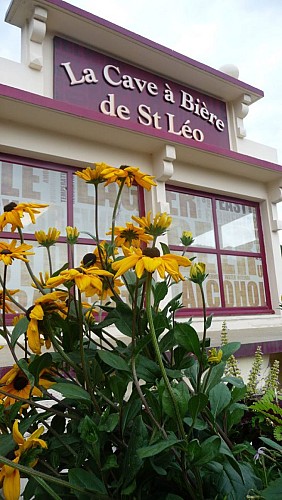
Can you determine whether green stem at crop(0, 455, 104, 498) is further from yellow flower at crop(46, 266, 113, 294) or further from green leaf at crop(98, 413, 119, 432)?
yellow flower at crop(46, 266, 113, 294)

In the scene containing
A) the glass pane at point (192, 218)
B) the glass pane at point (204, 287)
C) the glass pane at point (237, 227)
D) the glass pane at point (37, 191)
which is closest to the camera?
the glass pane at point (37, 191)

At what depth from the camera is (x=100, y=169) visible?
3.66 feet

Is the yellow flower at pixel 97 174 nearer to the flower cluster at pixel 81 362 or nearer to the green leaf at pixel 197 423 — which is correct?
the flower cluster at pixel 81 362

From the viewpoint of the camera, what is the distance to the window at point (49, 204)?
131 inches

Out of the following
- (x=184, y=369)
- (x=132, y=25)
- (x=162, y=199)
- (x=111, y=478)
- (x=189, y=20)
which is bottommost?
(x=111, y=478)

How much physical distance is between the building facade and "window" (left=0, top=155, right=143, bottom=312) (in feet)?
0.04

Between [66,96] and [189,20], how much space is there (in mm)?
3110

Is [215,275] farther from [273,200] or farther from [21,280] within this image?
[21,280]

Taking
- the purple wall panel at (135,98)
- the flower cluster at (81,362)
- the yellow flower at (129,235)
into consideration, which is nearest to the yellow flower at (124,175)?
the flower cluster at (81,362)

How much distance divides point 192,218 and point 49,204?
71.6 inches

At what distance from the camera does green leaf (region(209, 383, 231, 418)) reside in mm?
849

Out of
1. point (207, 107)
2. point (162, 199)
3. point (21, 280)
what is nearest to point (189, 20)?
point (207, 107)

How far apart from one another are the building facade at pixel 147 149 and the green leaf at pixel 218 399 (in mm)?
2224

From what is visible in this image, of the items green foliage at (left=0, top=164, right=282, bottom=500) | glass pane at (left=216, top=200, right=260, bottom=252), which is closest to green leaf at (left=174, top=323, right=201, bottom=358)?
green foliage at (left=0, top=164, right=282, bottom=500)
